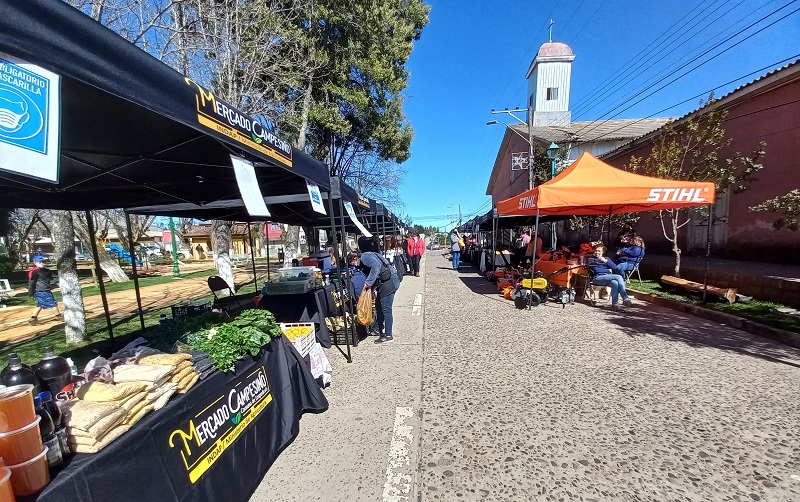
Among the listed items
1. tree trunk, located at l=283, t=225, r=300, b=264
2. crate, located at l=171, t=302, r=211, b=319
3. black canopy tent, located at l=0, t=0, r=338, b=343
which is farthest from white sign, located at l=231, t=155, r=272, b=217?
tree trunk, located at l=283, t=225, r=300, b=264

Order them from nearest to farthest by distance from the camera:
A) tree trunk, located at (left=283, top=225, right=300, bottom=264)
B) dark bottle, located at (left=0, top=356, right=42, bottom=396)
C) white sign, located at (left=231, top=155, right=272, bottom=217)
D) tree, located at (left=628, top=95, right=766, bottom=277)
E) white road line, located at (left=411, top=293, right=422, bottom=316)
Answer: dark bottle, located at (left=0, top=356, right=42, bottom=396)
white sign, located at (left=231, top=155, right=272, bottom=217)
white road line, located at (left=411, top=293, right=422, bottom=316)
tree, located at (left=628, top=95, right=766, bottom=277)
tree trunk, located at (left=283, top=225, right=300, bottom=264)

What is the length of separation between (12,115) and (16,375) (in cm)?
129

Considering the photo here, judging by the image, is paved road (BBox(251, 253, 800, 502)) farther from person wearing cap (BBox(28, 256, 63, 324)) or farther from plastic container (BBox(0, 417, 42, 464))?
person wearing cap (BBox(28, 256, 63, 324))

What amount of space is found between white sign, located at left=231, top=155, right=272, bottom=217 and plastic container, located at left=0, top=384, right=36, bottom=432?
1.57 meters

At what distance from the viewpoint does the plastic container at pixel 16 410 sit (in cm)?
111

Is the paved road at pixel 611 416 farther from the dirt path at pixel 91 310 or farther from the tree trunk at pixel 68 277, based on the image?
the dirt path at pixel 91 310

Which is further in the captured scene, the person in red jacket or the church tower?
the church tower

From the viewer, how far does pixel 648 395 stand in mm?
3303

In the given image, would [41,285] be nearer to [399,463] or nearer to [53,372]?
[53,372]

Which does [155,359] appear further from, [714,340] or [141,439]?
[714,340]

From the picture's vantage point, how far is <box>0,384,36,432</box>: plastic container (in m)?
1.11

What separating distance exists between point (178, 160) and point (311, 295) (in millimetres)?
2621

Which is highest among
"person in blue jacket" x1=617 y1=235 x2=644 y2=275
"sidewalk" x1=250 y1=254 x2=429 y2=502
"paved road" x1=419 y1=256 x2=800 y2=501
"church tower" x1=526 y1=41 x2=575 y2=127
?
"church tower" x1=526 y1=41 x2=575 y2=127

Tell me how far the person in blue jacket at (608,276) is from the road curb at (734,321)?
2.14 ft
